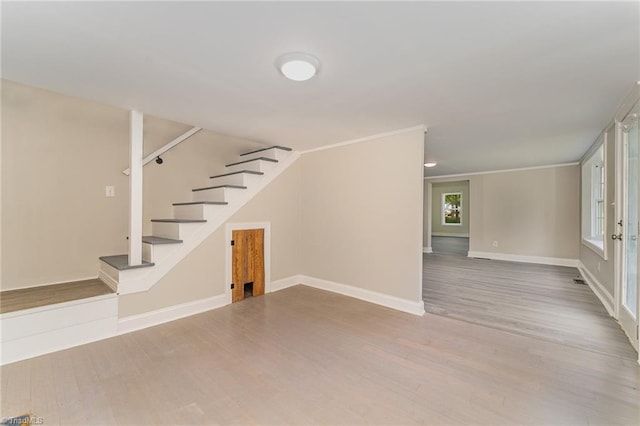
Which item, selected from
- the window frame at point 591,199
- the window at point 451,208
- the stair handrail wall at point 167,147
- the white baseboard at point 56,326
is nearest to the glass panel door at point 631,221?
the window frame at point 591,199

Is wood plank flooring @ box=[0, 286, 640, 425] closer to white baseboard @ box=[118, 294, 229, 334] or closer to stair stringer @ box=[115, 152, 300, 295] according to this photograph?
white baseboard @ box=[118, 294, 229, 334]

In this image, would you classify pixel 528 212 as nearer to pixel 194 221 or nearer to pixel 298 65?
pixel 298 65

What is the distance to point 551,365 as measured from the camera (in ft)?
7.13

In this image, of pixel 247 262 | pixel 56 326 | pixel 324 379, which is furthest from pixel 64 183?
pixel 324 379

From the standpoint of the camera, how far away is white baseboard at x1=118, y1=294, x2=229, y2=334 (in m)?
2.74

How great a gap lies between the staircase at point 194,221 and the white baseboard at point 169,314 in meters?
0.29

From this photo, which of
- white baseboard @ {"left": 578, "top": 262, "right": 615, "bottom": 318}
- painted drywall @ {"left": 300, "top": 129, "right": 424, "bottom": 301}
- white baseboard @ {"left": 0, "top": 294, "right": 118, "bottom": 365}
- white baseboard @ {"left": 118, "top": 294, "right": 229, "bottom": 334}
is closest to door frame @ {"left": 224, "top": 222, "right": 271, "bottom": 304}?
white baseboard @ {"left": 118, "top": 294, "right": 229, "bottom": 334}

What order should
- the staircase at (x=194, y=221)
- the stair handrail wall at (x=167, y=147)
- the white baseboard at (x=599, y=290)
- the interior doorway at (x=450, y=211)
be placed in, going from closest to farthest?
the staircase at (x=194, y=221), the white baseboard at (x=599, y=290), the stair handrail wall at (x=167, y=147), the interior doorway at (x=450, y=211)

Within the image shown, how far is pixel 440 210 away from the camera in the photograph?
12023 mm

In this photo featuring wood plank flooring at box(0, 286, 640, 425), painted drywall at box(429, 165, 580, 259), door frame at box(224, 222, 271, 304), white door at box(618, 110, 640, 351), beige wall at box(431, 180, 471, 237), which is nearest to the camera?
wood plank flooring at box(0, 286, 640, 425)

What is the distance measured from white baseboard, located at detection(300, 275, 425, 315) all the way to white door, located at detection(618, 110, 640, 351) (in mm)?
1883

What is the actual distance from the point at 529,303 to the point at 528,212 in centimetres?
→ 359

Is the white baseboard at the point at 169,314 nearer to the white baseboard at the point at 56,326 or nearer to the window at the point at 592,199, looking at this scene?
the white baseboard at the point at 56,326

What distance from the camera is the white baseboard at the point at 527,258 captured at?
19.1 feet
